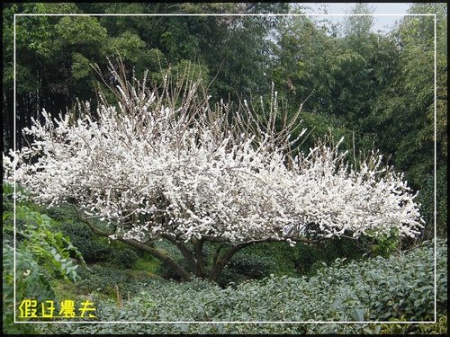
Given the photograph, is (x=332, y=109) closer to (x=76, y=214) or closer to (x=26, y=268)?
(x=76, y=214)


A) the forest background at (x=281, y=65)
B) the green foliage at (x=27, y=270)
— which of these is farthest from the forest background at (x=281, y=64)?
→ the green foliage at (x=27, y=270)

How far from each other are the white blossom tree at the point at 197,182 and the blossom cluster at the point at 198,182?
0.5 inches

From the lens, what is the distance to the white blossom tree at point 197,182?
5.38m

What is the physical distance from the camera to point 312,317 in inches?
118

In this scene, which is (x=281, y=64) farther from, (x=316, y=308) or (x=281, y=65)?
(x=316, y=308)

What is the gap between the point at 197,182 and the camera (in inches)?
205

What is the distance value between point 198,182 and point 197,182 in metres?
0.07

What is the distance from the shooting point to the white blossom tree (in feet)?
17.7

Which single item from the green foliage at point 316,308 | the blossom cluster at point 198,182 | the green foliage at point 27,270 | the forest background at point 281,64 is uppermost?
the forest background at point 281,64

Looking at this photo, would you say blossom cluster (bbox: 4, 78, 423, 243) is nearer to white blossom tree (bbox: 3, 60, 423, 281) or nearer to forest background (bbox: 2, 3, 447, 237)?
white blossom tree (bbox: 3, 60, 423, 281)

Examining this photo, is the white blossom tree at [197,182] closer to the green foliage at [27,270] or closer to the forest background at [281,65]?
the forest background at [281,65]

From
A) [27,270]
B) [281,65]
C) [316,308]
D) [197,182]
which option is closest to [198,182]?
[197,182]

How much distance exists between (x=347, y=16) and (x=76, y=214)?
3.10m

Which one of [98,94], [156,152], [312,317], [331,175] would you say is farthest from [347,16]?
[312,317]
